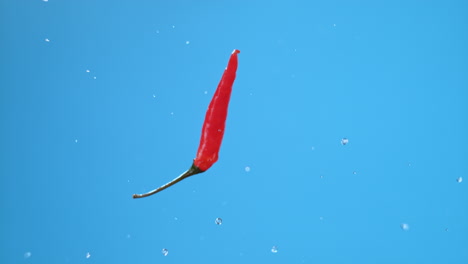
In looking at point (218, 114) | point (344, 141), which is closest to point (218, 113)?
point (218, 114)

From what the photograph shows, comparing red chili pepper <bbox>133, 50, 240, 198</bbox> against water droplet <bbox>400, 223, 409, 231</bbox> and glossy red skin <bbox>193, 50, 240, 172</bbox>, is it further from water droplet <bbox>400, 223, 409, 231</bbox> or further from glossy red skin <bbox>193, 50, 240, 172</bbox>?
water droplet <bbox>400, 223, 409, 231</bbox>

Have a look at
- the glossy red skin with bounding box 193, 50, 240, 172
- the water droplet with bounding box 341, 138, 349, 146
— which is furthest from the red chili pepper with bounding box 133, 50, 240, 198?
the water droplet with bounding box 341, 138, 349, 146

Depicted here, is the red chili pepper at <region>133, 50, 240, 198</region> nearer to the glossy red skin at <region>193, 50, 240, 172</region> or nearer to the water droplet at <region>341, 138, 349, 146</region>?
the glossy red skin at <region>193, 50, 240, 172</region>

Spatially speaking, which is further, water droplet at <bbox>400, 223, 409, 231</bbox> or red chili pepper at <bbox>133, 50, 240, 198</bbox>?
water droplet at <bbox>400, 223, 409, 231</bbox>

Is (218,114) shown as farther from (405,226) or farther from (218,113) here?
(405,226)

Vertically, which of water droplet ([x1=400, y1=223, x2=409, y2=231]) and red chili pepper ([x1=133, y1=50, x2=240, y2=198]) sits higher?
red chili pepper ([x1=133, y1=50, x2=240, y2=198])

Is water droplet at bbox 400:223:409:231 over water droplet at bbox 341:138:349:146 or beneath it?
beneath

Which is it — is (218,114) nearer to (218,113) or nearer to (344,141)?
(218,113)

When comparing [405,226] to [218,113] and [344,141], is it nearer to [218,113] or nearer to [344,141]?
[344,141]

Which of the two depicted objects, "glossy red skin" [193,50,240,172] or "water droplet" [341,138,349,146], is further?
"water droplet" [341,138,349,146]

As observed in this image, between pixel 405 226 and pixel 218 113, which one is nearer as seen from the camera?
pixel 218 113

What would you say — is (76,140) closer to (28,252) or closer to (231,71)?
(28,252)

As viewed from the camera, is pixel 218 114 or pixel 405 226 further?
pixel 405 226

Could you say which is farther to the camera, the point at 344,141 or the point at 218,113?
the point at 344,141
